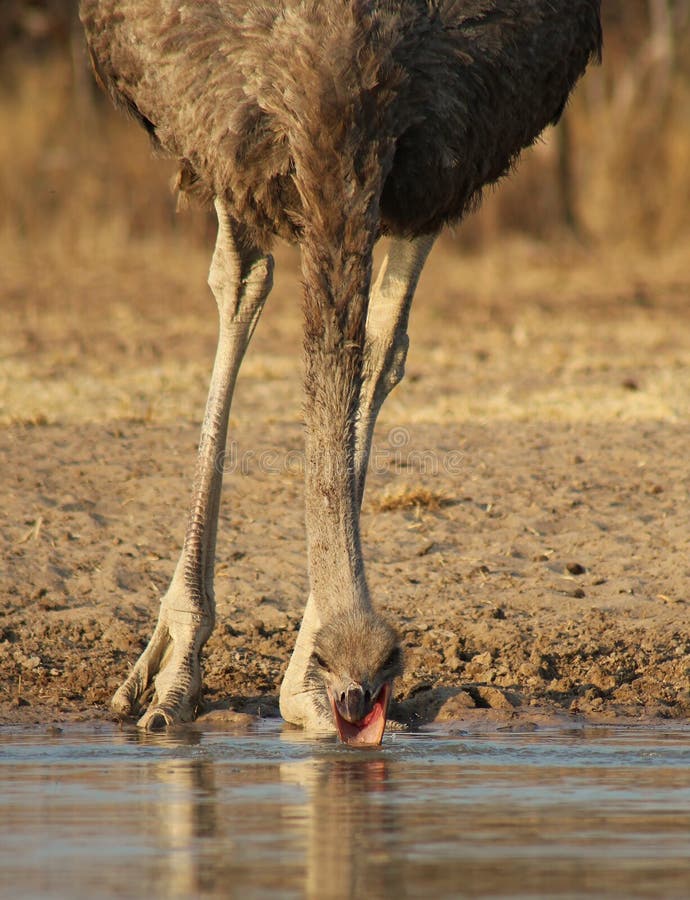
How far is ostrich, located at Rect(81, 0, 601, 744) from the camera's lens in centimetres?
508

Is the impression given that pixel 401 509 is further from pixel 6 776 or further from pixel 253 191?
pixel 6 776

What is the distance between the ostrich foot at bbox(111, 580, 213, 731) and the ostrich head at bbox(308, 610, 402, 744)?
3.76ft

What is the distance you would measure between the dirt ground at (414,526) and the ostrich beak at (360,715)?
110 cm

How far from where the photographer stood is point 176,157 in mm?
6102

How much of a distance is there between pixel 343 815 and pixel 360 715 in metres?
0.45

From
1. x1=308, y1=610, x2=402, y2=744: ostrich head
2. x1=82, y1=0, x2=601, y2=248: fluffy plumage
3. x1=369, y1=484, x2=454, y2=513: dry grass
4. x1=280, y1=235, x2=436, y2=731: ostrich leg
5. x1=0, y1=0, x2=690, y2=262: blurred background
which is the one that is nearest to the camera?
x1=308, y1=610, x2=402, y2=744: ostrich head

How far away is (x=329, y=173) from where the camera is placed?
5215mm

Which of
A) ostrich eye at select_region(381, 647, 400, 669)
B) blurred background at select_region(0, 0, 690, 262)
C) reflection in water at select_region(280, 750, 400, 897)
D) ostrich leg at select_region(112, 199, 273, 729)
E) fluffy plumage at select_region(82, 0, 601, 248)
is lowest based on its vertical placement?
reflection in water at select_region(280, 750, 400, 897)

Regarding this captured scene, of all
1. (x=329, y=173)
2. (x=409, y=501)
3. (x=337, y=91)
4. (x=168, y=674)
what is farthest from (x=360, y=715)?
(x=409, y=501)

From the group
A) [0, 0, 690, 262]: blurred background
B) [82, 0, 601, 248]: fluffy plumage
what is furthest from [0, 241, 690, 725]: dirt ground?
[0, 0, 690, 262]: blurred background

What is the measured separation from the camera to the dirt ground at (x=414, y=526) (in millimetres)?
6344

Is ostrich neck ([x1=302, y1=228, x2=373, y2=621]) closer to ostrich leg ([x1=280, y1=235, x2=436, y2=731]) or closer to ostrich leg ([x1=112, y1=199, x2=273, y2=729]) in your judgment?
ostrich leg ([x1=280, y1=235, x2=436, y2=731])

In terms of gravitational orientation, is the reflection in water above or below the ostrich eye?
below

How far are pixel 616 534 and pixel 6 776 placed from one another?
3250 millimetres
